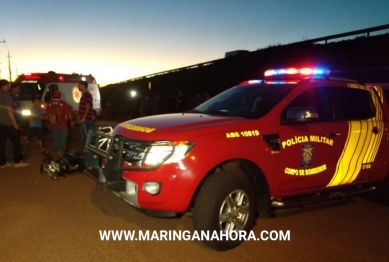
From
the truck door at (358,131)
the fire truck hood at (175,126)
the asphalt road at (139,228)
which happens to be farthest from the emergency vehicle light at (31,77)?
the truck door at (358,131)

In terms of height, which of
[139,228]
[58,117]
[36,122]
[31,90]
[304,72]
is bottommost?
[139,228]

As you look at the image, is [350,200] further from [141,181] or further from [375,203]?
[141,181]

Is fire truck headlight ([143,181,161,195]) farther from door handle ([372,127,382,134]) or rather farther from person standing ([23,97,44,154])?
person standing ([23,97,44,154])

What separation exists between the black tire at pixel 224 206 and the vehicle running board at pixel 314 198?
39cm

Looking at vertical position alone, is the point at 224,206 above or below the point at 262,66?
below

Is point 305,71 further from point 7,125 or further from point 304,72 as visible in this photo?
point 7,125

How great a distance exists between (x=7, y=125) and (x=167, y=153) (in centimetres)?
532

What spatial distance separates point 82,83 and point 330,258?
6716mm

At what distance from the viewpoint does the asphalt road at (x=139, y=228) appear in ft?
13.4

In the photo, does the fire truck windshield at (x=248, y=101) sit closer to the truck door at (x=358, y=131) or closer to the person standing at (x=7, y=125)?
the truck door at (x=358, y=131)

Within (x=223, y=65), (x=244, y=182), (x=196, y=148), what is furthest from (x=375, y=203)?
(x=223, y=65)

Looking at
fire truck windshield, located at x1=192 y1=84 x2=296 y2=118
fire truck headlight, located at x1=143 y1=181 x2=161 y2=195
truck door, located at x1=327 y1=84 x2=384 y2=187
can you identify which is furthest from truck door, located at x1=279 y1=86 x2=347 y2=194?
fire truck headlight, located at x1=143 y1=181 x2=161 y2=195

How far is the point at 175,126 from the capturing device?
4262mm

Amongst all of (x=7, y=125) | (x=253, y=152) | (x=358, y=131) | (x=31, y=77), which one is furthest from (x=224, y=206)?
(x=31, y=77)
